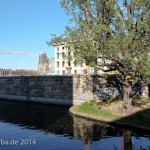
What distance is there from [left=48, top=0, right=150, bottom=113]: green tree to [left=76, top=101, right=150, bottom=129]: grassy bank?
1.41m

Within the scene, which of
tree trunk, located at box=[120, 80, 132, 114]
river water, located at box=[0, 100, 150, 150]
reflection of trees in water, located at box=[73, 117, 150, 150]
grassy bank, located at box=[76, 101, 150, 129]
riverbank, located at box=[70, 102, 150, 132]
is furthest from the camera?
tree trunk, located at box=[120, 80, 132, 114]

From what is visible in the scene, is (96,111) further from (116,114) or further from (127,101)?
(127,101)

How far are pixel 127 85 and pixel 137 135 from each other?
9.87m

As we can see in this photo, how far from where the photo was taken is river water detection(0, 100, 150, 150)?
2511 cm

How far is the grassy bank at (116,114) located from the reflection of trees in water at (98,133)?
1.97 metres

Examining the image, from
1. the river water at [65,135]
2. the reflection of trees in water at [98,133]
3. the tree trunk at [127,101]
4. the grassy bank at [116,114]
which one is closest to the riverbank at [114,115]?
the grassy bank at [116,114]

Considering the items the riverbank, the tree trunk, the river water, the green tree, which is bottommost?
the river water

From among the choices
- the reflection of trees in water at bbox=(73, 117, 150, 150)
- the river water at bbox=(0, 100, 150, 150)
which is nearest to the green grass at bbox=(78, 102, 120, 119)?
the river water at bbox=(0, 100, 150, 150)

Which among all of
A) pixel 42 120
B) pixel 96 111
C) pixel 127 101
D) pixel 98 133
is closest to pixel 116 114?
pixel 127 101

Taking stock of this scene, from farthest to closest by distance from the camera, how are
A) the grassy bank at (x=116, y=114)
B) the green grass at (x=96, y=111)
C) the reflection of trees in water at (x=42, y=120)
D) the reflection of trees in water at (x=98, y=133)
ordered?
the green grass at (x=96, y=111) < the reflection of trees in water at (x=42, y=120) < the grassy bank at (x=116, y=114) < the reflection of trees in water at (x=98, y=133)

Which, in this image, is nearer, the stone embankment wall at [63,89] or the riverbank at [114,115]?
the riverbank at [114,115]

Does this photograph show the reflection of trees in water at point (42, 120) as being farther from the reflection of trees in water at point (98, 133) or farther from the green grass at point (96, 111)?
the green grass at point (96, 111)

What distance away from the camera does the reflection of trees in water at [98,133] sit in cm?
2633

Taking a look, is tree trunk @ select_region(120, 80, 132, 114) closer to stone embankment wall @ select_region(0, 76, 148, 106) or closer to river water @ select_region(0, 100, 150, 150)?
river water @ select_region(0, 100, 150, 150)
